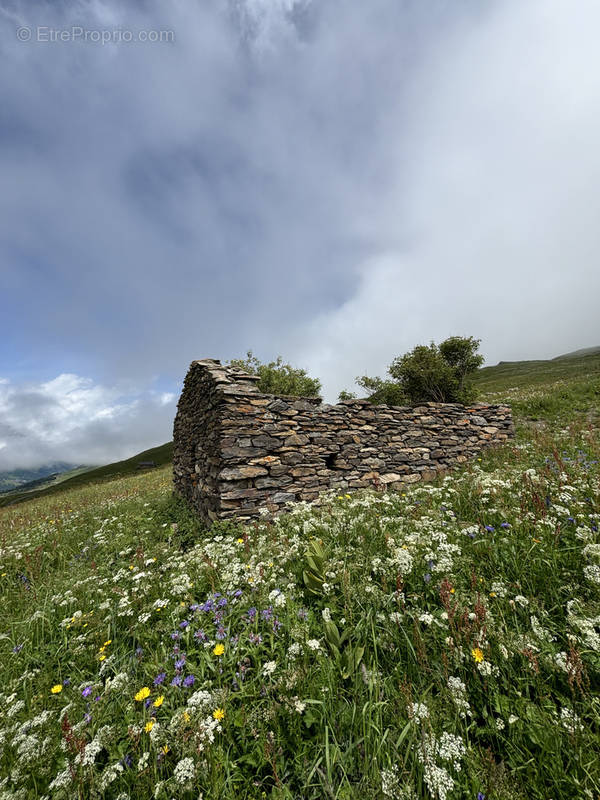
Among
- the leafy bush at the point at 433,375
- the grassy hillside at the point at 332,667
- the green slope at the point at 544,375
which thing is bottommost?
the grassy hillside at the point at 332,667

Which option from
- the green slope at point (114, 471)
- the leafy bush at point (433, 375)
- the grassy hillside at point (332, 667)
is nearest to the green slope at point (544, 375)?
the leafy bush at point (433, 375)

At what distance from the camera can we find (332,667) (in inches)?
94.2

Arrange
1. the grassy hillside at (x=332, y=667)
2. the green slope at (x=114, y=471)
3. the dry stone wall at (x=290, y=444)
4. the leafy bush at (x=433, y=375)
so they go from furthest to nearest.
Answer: the green slope at (x=114, y=471) < the leafy bush at (x=433, y=375) < the dry stone wall at (x=290, y=444) < the grassy hillside at (x=332, y=667)

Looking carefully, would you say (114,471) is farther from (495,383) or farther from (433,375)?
(495,383)

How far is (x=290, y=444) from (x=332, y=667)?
181 inches

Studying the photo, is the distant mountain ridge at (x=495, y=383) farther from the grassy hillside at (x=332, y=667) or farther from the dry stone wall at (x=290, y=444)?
the grassy hillside at (x=332, y=667)

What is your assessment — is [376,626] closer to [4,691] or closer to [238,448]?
[4,691]

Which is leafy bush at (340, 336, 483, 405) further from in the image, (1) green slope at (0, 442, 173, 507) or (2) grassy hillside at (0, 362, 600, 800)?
(1) green slope at (0, 442, 173, 507)

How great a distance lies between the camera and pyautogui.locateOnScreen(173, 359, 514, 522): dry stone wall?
20.4 ft

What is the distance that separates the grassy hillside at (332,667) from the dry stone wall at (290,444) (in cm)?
184

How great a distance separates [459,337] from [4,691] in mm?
17197

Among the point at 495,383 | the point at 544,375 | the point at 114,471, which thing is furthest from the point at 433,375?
the point at 114,471

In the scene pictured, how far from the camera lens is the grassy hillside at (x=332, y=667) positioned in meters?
1.79

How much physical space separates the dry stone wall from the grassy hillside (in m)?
1.84
